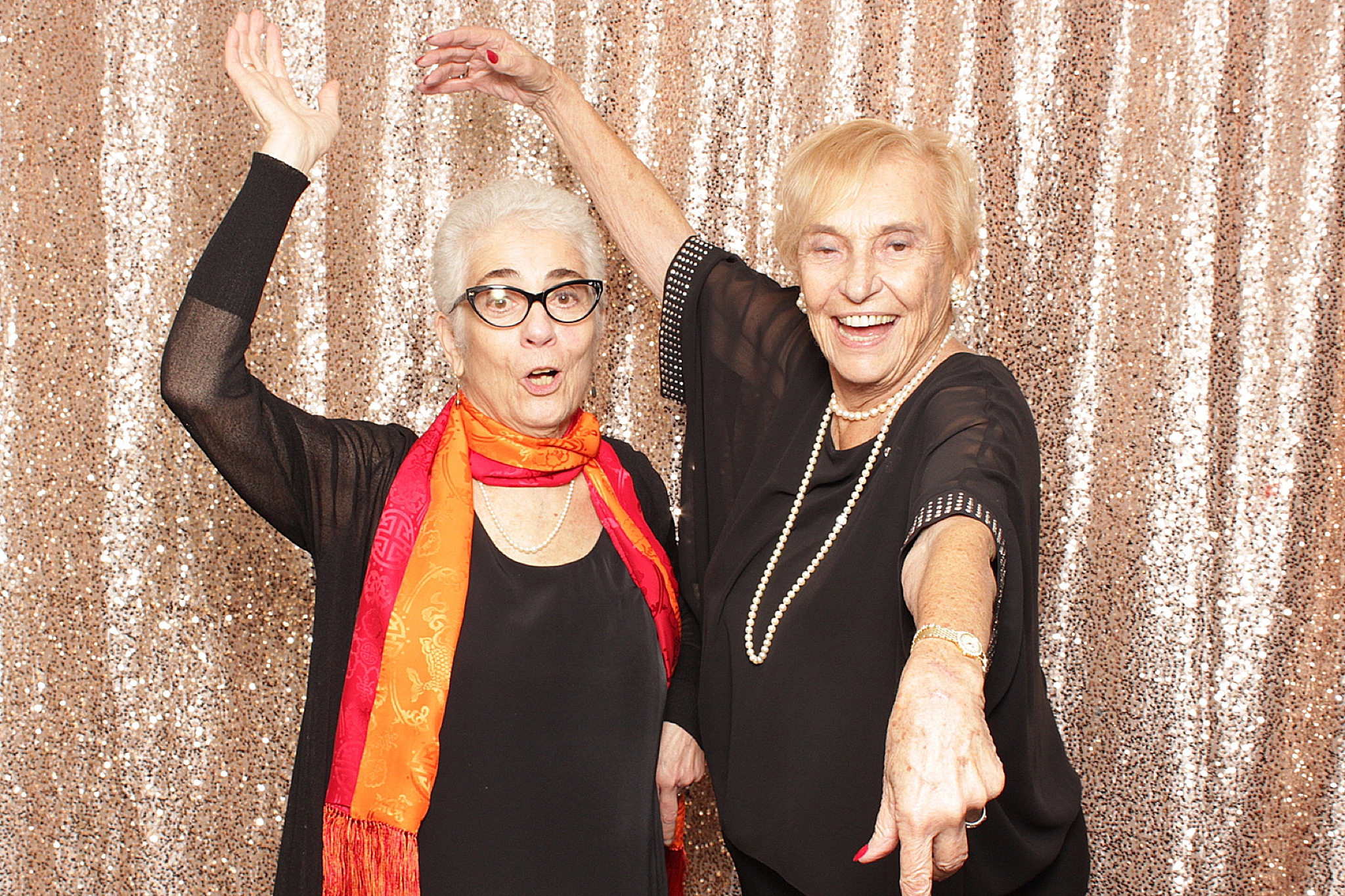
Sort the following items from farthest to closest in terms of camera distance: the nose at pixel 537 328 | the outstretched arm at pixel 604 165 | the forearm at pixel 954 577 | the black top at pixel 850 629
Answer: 1. the outstretched arm at pixel 604 165
2. the nose at pixel 537 328
3. the black top at pixel 850 629
4. the forearm at pixel 954 577

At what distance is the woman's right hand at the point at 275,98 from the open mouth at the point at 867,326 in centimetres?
65

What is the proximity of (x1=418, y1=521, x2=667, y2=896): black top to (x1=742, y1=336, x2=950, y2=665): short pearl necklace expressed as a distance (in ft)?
0.61

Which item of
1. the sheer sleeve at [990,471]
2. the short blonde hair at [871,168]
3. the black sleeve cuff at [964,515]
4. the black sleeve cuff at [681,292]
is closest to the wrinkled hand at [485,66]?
the black sleeve cuff at [681,292]

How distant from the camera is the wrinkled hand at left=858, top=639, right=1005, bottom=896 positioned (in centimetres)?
68

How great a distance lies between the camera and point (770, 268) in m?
1.81

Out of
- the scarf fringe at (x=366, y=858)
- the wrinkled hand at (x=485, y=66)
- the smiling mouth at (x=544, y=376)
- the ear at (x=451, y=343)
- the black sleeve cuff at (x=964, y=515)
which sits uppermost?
the wrinkled hand at (x=485, y=66)

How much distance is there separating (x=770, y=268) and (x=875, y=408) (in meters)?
0.65

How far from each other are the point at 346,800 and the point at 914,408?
2.65 feet

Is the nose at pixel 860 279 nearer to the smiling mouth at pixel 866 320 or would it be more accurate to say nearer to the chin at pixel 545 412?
the smiling mouth at pixel 866 320

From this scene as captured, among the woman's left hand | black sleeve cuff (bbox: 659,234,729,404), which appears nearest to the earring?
black sleeve cuff (bbox: 659,234,729,404)

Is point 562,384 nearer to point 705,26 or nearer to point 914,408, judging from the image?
point 914,408

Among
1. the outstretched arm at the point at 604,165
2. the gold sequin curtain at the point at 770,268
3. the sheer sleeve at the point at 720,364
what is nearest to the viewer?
the sheer sleeve at the point at 720,364

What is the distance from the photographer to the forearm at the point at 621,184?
153 cm

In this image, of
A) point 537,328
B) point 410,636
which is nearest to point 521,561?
point 410,636
